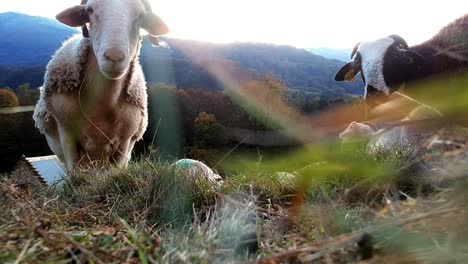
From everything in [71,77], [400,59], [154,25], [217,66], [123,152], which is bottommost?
[217,66]

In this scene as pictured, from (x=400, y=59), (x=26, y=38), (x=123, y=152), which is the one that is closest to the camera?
(x=123, y=152)

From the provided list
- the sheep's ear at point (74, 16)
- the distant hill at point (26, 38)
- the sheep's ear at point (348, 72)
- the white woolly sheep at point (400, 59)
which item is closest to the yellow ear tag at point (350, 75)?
the sheep's ear at point (348, 72)

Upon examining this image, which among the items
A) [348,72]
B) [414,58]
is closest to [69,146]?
[414,58]

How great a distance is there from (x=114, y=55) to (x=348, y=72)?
658 cm

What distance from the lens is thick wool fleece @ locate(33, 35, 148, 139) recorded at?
5973 mm

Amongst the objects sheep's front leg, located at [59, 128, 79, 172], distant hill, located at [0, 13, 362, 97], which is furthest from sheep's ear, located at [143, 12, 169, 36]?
sheep's front leg, located at [59, 128, 79, 172]

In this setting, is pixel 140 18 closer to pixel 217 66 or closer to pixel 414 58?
pixel 414 58

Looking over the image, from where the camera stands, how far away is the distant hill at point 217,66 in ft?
163

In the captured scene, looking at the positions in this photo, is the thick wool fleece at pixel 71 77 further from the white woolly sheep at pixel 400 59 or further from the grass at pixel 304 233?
the white woolly sheep at pixel 400 59

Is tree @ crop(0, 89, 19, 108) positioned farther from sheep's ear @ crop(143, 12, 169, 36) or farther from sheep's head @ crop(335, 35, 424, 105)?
sheep's head @ crop(335, 35, 424, 105)

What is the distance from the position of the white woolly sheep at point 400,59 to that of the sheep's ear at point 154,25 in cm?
404

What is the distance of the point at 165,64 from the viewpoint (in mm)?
57344

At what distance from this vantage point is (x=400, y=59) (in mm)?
7758

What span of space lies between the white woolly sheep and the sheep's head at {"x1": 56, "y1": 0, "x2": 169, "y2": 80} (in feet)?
13.8
